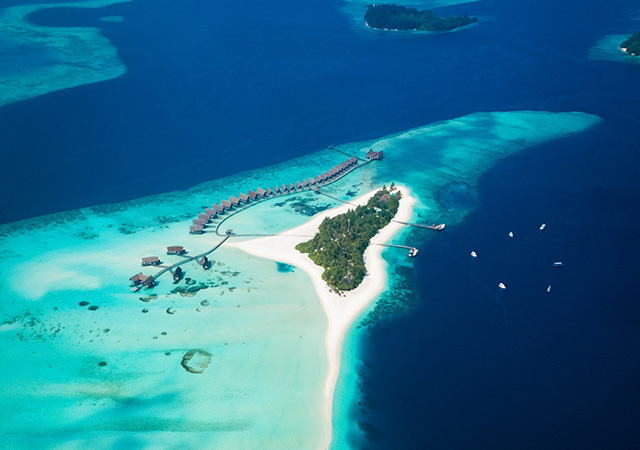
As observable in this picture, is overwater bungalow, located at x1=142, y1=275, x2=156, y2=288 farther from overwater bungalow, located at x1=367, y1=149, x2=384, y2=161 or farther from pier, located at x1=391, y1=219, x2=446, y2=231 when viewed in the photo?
overwater bungalow, located at x1=367, y1=149, x2=384, y2=161

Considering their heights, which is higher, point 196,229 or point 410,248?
point 410,248

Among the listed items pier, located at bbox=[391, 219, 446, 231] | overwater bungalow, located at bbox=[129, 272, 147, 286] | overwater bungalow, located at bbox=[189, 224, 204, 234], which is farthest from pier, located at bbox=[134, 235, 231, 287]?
pier, located at bbox=[391, 219, 446, 231]

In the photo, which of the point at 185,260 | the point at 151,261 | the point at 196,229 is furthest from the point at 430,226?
the point at 151,261

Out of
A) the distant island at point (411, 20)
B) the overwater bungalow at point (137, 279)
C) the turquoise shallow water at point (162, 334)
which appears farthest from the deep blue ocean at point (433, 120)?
the overwater bungalow at point (137, 279)

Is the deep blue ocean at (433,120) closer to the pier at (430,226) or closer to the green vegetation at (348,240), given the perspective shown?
the pier at (430,226)

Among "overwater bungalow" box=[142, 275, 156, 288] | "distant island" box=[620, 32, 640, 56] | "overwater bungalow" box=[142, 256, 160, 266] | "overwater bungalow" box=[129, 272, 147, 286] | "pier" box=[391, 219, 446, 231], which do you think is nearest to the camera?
"overwater bungalow" box=[142, 275, 156, 288]

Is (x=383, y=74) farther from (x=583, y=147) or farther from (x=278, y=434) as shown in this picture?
(x=278, y=434)

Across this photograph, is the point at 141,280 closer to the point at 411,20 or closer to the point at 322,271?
the point at 322,271
